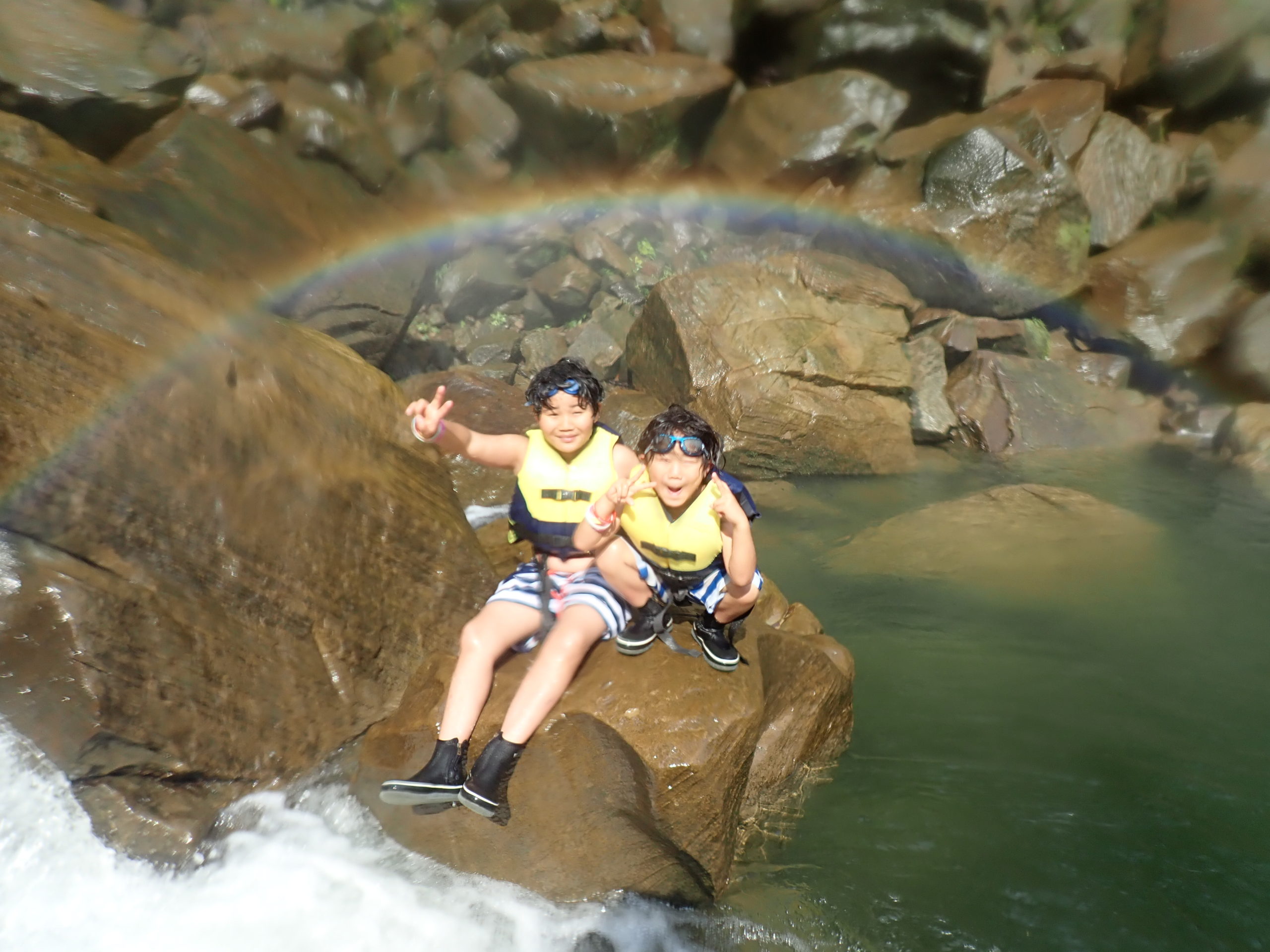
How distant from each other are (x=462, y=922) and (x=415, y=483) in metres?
1.91

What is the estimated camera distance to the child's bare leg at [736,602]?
137 inches

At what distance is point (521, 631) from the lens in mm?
3465

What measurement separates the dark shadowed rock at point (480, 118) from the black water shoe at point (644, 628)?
387 inches

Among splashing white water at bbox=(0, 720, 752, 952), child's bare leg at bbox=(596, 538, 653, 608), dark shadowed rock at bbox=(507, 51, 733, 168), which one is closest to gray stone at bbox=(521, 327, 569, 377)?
dark shadowed rock at bbox=(507, 51, 733, 168)

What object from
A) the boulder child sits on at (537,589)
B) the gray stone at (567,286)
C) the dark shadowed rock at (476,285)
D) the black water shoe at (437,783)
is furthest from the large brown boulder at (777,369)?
the black water shoe at (437,783)

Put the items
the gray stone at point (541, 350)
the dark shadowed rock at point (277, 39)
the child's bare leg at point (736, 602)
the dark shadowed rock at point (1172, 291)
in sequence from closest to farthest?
the child's bare leg at point (736, 602)
the gray stone at point (541, 350)
the dark shadowed rock at point (277, 39)
the dark shadowed rock at point (1172, 291)

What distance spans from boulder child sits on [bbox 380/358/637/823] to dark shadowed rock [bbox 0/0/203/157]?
246 inches

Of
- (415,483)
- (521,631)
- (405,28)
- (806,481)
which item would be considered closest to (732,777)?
(521,631)

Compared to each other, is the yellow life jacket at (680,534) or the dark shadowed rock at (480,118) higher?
the dark shadowed rock at (480,118)

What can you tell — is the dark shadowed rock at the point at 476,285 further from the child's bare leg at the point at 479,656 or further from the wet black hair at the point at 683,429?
the wet black hair at the point at 683,429

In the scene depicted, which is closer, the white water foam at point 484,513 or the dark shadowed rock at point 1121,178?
the white water foam at point 484,513

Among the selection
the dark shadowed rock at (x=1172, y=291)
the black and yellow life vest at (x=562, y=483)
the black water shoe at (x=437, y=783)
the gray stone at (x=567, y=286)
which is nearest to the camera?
the black water shoe at (x=437, y=783)

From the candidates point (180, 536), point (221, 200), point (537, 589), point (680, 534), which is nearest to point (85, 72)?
point (221, 200)

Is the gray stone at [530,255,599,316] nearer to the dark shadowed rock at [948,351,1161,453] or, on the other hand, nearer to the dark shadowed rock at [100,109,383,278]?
the dark shadowed rock at [100,109,383,278]
